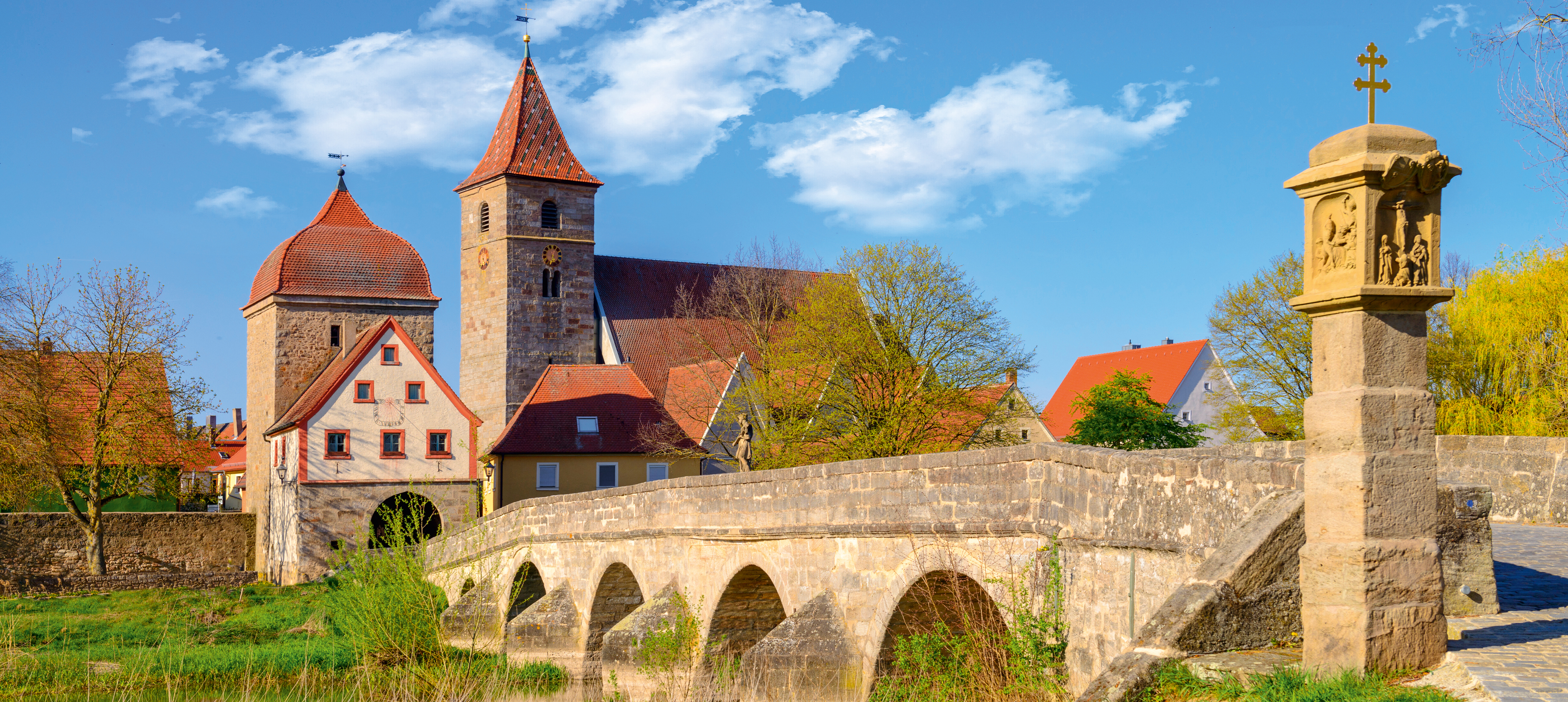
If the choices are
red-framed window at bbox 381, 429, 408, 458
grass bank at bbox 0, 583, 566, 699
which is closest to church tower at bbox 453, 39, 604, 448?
red-framed window at bbox 381, 429, 408, 458

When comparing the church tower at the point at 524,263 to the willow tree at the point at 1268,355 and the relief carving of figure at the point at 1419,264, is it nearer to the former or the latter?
the willow tree at the point at 1268,355

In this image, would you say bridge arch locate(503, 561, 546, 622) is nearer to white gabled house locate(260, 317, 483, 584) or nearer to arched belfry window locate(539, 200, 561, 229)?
white gabled house locate(260, 317, 483, 584)

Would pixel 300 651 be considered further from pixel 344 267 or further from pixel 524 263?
pixel 524 263

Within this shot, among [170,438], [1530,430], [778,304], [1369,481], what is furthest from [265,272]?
[1369,481]

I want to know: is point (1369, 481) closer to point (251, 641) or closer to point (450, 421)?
point (251, 641)

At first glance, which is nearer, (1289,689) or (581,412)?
(1289,689)

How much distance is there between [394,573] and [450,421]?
20657 millimetres

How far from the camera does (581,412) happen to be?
39531mm

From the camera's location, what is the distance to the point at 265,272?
1581 inches

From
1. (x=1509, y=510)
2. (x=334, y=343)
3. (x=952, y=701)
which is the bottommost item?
(x=952, y=701)

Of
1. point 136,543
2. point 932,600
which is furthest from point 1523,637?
point 136,543

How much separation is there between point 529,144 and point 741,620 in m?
34.3

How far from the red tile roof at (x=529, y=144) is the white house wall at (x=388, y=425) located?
1172 cm

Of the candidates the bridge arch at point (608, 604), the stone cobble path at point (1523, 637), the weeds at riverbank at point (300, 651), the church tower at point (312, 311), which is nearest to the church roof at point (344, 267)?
the church tower at point (312, 311)
